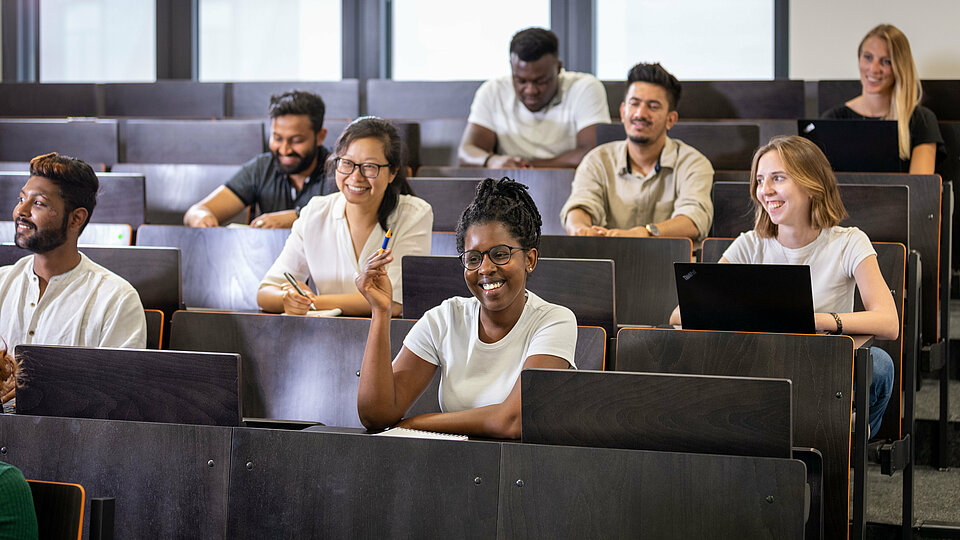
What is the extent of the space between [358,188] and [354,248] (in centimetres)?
17

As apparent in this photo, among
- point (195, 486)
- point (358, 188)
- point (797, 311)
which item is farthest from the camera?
point (358, 188)

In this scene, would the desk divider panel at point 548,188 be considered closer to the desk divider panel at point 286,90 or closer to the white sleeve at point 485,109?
the white sleeve at point 485,109

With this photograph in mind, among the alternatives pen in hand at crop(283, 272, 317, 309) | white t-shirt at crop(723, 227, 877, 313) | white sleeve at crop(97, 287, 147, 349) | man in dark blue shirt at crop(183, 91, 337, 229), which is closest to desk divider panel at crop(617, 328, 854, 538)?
white t-shirt at crop(723, 227, 877, 313)

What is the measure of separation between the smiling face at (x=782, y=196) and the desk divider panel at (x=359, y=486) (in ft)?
4.09

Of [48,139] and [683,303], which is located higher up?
[48,139]

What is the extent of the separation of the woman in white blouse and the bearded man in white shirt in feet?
1.53

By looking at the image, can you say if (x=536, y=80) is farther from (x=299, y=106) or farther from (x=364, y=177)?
(x=364, y=177)

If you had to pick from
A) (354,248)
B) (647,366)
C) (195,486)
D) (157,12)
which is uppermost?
(157,12)

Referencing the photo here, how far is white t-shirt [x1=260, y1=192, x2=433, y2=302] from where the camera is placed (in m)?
2.78

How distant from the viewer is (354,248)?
2.80m

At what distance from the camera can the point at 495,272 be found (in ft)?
6.24

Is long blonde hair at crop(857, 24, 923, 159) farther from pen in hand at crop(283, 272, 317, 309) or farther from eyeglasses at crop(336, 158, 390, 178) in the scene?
pen in hand at crop(283, 272, 317, 309)

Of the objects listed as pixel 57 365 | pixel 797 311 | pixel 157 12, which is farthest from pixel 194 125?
pixel 797 311

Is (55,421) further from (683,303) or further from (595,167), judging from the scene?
(595,167)
